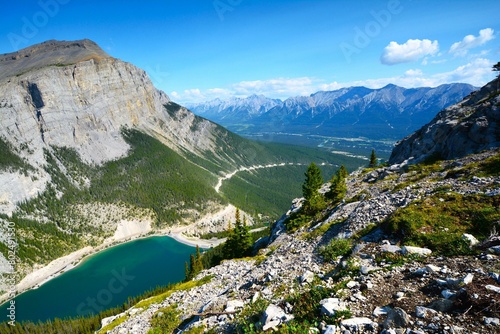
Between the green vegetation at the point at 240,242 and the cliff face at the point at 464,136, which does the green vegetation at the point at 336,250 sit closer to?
the green vegetation at the point at 240,242

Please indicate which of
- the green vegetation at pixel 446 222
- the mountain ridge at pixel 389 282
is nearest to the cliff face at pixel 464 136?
the mountain ridge at pixel 389 282

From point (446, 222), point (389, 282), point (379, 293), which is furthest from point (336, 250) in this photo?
point (379, 293)

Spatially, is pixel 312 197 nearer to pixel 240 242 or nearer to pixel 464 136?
pixel 240 242

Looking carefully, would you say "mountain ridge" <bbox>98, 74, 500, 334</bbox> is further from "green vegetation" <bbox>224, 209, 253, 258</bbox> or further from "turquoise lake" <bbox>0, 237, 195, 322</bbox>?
"turquoise lake" <bbox>0, 237, 195, 322</bbox>

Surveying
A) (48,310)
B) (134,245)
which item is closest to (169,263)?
(134,245)

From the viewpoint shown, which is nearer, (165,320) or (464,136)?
(165,320)

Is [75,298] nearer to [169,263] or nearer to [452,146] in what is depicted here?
[169,263]
